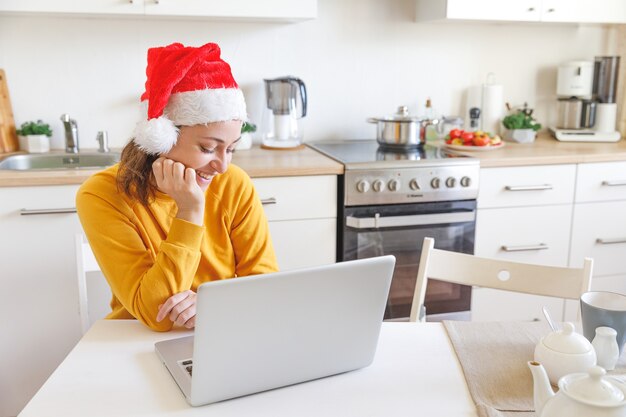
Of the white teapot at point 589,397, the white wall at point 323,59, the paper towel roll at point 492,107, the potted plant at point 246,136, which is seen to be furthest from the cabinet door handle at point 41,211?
the paper towel roll at point 492,107

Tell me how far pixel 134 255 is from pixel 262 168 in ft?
3.69

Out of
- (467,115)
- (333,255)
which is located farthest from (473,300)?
(467,115)

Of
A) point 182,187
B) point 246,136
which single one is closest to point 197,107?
point 182,187

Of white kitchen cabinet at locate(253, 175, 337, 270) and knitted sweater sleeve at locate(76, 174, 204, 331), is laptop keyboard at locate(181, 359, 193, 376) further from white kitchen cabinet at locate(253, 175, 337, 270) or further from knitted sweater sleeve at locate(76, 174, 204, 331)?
white kitchen cabinet at locate(253, 175, 337, 270)

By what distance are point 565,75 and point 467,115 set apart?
0.51 m

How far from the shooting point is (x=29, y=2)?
240cm

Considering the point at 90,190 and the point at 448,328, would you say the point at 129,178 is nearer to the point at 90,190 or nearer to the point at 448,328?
the point at 90,190

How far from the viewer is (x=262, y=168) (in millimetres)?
2441

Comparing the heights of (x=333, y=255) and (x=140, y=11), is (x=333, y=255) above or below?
below

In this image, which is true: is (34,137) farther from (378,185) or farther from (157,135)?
(157,135)

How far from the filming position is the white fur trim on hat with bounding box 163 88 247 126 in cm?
140

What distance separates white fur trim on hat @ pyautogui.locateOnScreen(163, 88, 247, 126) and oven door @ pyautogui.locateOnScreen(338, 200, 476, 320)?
1.19 m

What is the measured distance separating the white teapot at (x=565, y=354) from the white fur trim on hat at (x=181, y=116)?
2.61 ft

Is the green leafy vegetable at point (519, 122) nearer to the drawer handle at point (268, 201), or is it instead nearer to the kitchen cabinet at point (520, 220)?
the kitchen cabinet at point (520, 220)
